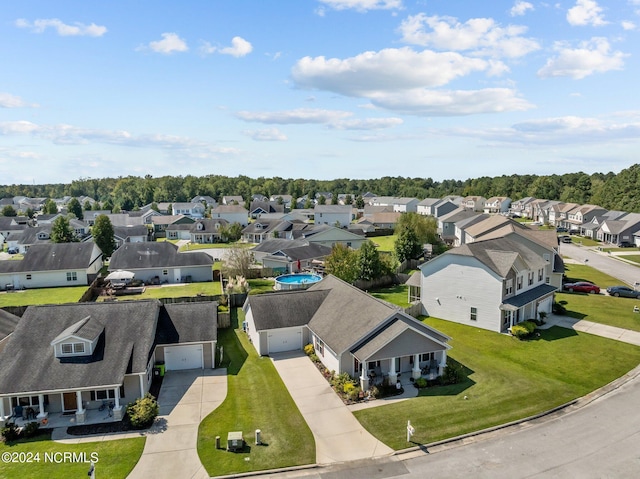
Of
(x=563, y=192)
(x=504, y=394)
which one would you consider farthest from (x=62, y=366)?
(x=563, y=192)

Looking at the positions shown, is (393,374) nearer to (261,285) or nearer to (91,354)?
(91,354)

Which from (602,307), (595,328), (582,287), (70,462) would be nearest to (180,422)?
(70,462)

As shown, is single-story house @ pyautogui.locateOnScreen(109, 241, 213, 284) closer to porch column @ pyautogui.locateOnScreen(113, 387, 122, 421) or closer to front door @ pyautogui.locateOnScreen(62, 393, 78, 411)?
front door @ pyautogui.locateOnScreen(62, 393, 78, 411)

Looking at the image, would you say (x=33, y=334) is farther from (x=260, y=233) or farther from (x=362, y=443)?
(x=260, y=233)

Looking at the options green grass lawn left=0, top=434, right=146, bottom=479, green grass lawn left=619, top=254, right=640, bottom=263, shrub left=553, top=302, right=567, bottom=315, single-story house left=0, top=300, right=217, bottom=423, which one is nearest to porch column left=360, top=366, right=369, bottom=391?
single-story house left=0, top=300, right=217, bottom=423

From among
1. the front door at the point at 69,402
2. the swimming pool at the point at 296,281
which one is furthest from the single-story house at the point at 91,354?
the swimming pool at the point at 296,281
